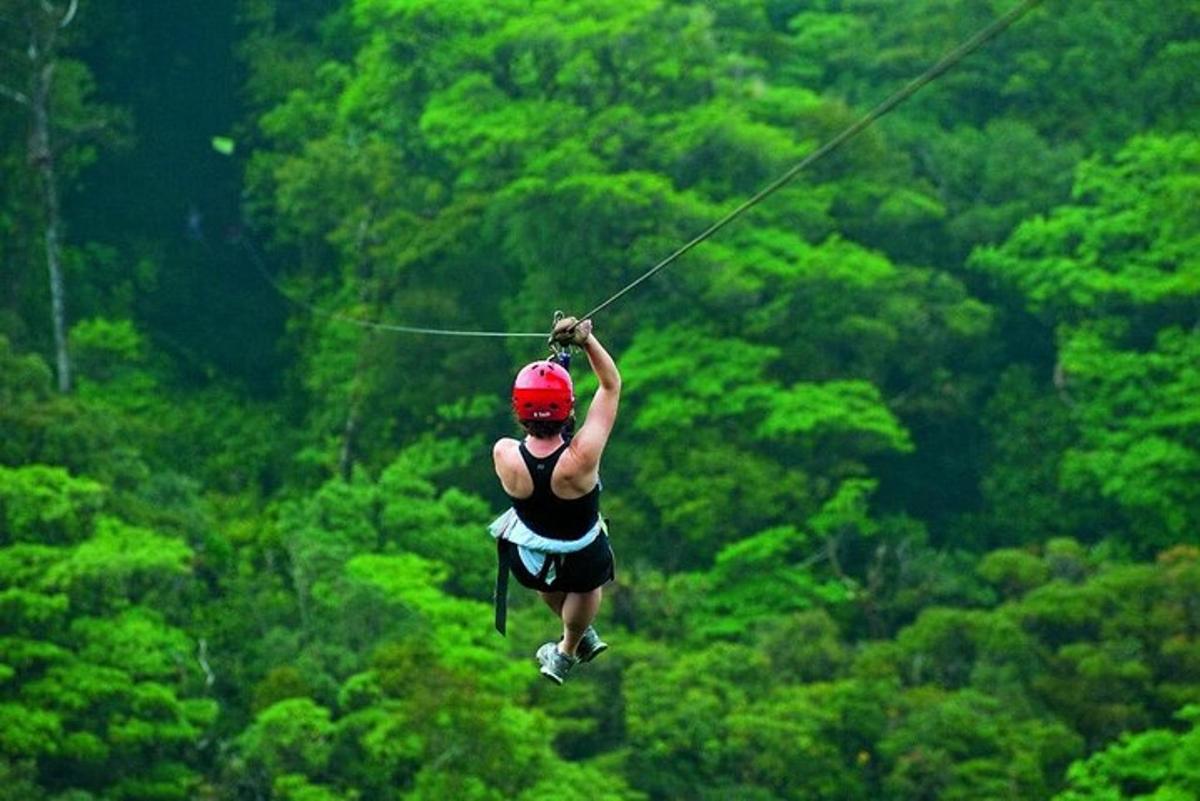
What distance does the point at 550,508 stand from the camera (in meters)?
6.20

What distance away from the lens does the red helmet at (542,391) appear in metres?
5.96

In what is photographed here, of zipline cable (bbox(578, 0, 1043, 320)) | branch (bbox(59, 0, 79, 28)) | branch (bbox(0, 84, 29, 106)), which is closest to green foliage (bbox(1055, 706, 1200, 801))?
zipline cable (bbox(578, 0, 1043, 320))

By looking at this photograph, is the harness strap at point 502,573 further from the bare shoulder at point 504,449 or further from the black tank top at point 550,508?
the bare shoulder at point 504,449

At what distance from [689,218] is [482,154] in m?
2.18

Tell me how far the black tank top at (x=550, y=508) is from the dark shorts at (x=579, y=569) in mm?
59

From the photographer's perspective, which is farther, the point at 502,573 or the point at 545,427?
the point at 502,573

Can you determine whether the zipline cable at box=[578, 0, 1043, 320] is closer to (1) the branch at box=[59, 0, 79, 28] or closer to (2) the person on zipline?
(2) the person on zipline

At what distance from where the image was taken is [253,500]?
70.8ft

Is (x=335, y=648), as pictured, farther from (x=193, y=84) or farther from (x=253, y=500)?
(x=193, y=84)

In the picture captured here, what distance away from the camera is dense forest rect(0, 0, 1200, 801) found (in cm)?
1647

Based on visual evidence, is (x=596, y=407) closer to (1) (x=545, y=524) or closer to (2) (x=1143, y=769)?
(1) (x=545, y=524)

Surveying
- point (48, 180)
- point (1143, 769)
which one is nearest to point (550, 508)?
point (1143, 769)

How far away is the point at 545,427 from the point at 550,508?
0.83 ft

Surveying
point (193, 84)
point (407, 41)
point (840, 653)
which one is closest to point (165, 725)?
point (840, 653)
